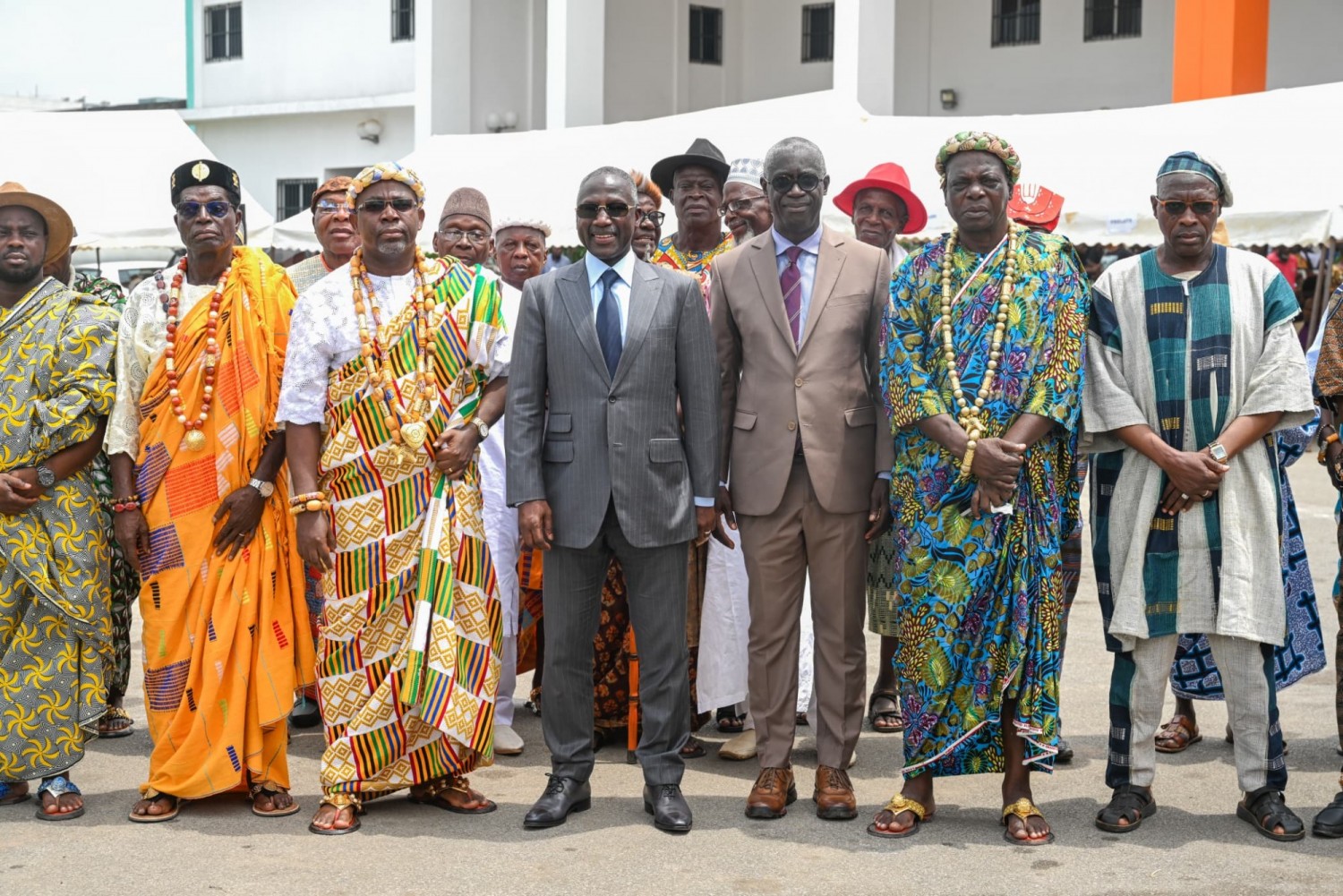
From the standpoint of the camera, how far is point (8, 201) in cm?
582

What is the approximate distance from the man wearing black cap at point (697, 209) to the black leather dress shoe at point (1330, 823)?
3295 millimetres

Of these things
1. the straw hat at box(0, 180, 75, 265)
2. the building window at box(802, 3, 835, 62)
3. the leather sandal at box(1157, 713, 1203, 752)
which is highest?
the building window at box(802, 3, 835, 62)

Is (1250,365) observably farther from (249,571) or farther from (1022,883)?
(249,571)

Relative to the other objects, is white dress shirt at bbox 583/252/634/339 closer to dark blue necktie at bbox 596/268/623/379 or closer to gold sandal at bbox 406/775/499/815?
dark blue necktie at bbox 596/268/623/379

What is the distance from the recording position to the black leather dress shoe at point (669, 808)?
5.48m

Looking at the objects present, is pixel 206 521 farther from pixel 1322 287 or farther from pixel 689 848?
pixel 1322 287

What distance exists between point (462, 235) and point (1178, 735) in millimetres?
3922

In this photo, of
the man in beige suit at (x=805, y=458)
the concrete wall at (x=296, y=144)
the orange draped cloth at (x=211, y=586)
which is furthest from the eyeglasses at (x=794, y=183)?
the concrete wall at (x=296, y=144)

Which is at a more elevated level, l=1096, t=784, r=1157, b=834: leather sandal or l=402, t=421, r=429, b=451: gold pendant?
l=402, t=421, r=429, b=451: gold pendant

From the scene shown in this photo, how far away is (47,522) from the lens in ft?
19.0

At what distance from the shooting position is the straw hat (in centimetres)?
583

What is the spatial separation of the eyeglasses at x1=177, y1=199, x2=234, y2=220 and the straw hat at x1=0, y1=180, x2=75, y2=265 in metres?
0.52

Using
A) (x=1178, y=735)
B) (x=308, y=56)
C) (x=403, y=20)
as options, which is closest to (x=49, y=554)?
(x=1178, y=735)

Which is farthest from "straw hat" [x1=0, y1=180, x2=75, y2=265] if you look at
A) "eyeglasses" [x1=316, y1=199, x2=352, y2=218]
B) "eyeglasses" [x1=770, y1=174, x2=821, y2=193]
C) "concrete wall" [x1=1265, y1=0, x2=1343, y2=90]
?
"concrete wall" [x1=1265, y1=0, x2=1343, y2=90]
